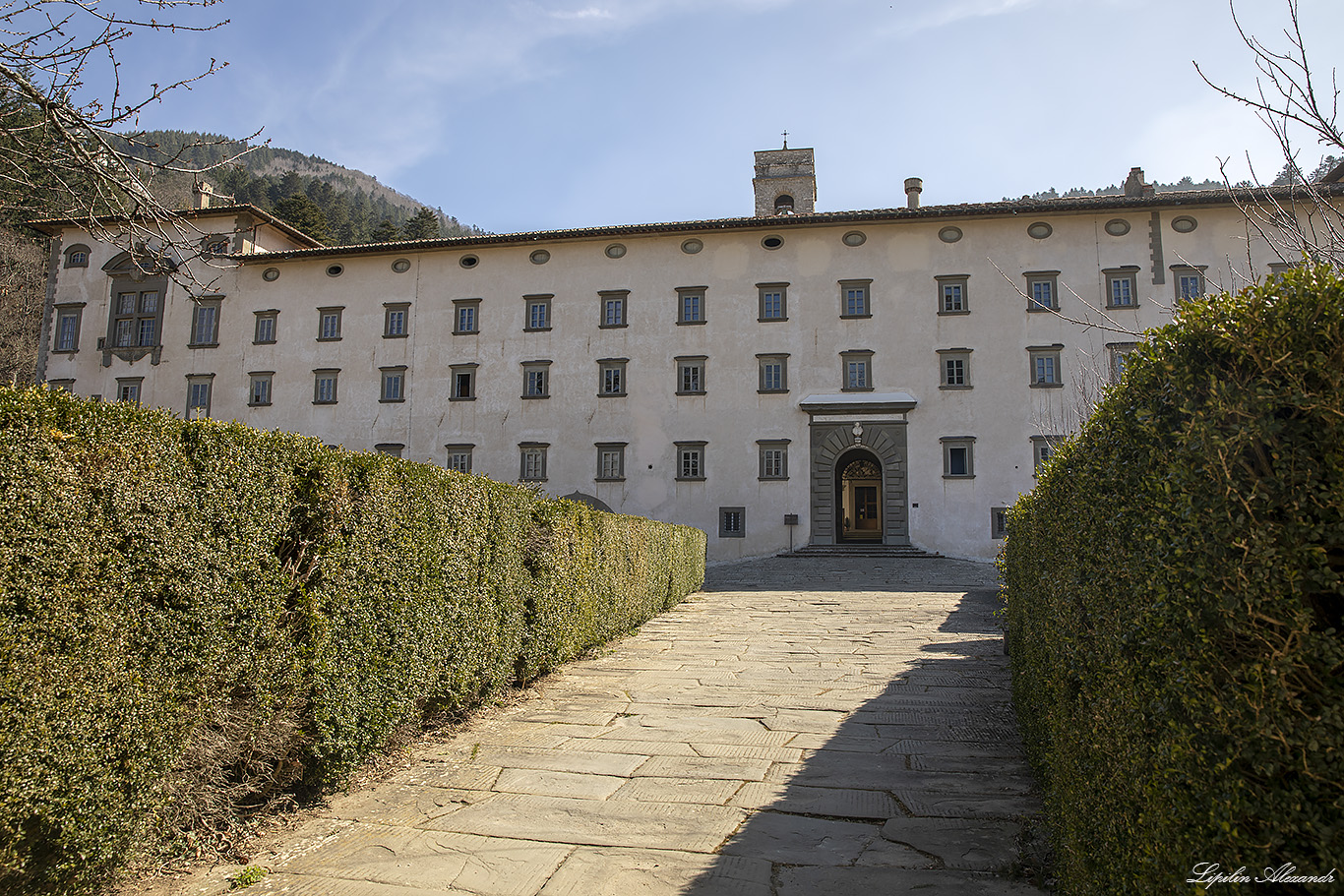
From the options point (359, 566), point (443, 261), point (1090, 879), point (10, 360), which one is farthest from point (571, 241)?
point (1090, 879)

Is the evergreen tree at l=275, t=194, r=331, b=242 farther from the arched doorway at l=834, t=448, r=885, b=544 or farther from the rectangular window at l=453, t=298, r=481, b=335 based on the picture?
the arched doorway at l=834, t=448, r=885, b=544

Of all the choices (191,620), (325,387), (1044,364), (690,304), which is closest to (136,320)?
(325,387)

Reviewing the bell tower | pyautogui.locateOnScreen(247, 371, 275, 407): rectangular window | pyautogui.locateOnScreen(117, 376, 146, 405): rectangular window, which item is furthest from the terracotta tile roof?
the bell tower

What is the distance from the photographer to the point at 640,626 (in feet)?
41.2

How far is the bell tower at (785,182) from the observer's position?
1614 inches

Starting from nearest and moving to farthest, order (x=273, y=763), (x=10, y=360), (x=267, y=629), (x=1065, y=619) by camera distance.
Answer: (x=1065, y=619)
(x=267, y=629)
(x=273, y=763)
(x=10, y=360)

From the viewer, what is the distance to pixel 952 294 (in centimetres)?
3044

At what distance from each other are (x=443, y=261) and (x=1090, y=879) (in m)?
34.1

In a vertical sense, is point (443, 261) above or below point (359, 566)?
above

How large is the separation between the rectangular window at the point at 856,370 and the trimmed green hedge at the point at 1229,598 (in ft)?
92.2

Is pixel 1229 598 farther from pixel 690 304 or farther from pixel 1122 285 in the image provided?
pixel 1122 285

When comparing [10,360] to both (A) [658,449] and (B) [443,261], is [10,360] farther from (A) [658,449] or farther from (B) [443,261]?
(A) [658,449]

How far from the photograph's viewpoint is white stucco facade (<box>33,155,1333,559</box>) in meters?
29.3

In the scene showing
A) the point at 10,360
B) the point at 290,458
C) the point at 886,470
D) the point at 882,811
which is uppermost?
the point at 10,360
